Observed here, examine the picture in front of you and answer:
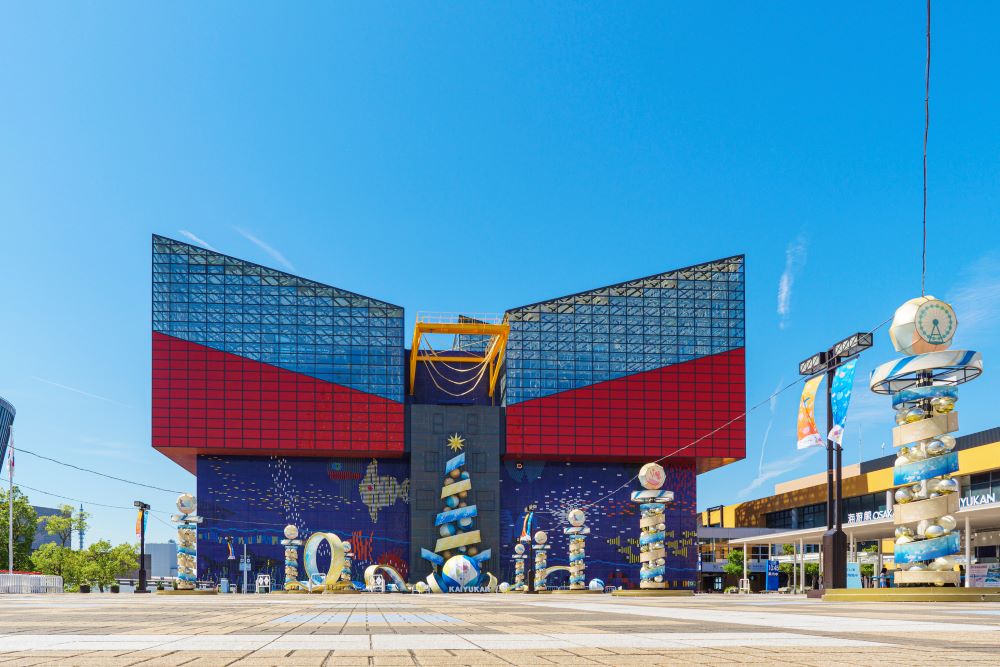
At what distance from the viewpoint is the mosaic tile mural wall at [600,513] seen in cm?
9819

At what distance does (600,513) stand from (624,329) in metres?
19.4

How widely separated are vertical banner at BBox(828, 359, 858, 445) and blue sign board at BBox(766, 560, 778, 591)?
184 feet

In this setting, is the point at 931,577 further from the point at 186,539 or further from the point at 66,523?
the point at 66,523

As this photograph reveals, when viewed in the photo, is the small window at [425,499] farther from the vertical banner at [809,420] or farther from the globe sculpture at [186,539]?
the vertical banner at [809,420]

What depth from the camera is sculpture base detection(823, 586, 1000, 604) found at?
28.2 metres

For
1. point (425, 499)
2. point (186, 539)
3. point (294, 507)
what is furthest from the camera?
point (425, 499)

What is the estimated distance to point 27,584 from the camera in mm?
61125

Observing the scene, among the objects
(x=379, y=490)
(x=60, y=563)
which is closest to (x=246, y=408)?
(x=379, y=490)

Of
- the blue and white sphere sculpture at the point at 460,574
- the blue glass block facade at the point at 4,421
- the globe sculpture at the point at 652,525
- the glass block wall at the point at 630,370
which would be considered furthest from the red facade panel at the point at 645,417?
the blue glass block facade at the point at 4,421

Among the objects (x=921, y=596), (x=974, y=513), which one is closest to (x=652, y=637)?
(x=921, y=596)

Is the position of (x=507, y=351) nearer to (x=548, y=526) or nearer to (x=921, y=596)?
(x=548, y=526)

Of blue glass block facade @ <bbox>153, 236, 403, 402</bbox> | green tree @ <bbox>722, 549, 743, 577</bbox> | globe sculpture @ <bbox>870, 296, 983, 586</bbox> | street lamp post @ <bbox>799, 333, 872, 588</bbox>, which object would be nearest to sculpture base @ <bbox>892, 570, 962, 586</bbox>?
globe sculpture @ <bbox>870, 296, 983, 586</bbox>

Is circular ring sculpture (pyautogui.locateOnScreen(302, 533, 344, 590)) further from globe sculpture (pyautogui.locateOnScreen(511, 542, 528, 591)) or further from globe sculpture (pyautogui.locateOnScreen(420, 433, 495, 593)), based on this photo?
globe sculpture (pyautogui.locateOnScreen(420, 433, 495, 593))

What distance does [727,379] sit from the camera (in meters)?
97.8
